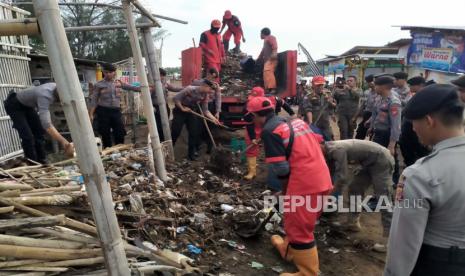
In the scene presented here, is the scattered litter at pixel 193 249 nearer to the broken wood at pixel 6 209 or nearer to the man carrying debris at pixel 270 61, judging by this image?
the broken wood at pixel 6 209

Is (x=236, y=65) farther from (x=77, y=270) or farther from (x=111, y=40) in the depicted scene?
(x=111, y=40)

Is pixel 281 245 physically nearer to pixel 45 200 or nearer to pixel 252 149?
pixel 45 200

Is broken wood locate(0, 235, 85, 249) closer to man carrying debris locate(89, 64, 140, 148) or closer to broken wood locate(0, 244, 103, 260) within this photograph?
broken wood locate(0, 244, 103, 260)

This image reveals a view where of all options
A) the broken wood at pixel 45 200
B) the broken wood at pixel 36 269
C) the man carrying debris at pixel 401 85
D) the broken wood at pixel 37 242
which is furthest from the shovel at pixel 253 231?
the man carrying debris at pixel 401 85

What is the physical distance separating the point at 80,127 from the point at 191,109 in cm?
560

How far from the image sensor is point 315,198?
3293mm

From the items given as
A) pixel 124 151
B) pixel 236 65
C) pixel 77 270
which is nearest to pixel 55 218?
pixel 77 270

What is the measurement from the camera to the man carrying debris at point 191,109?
7125mm

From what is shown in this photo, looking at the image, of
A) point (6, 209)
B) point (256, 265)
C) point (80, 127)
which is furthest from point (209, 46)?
point (80, 127)

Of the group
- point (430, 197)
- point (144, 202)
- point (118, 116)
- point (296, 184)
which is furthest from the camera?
point (118, 116)

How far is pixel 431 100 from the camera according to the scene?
1.55 meters

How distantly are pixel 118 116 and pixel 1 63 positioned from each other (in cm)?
213

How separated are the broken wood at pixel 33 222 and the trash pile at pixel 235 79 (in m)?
6.62

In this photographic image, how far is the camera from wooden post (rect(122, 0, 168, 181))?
4.23 meters
